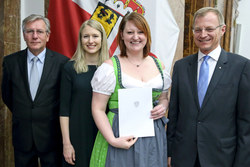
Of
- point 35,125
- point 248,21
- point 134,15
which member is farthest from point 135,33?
point 248,21

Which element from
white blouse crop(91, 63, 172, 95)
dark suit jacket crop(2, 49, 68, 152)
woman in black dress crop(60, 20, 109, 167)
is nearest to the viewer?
white blouse crop(91, 63, 172, 95)

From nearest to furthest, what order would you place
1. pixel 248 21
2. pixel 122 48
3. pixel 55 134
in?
pixel 122 48 → pixel 55 134 → pixel 248 21

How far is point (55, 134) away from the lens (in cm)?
204

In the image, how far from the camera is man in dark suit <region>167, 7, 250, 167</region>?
1487mm

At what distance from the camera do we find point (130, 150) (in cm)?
152

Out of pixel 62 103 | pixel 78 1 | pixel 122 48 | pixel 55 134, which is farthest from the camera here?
pixel 78 1

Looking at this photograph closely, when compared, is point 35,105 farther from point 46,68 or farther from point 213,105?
point 213,105

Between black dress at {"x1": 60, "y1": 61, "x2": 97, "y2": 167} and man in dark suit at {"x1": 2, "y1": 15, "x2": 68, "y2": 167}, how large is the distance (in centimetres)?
17

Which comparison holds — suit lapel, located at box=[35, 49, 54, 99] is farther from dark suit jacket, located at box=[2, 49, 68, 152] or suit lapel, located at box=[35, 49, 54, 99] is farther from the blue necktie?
the blue necktie

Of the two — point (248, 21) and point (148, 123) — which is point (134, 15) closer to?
point (148, 123)

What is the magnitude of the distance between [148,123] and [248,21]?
7.48 meters

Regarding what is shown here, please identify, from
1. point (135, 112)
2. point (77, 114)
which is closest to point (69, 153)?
point (77, 114)

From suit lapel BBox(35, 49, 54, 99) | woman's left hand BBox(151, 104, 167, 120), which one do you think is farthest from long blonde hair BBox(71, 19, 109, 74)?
woman's left hand BBox(151, 104, 167, 120)

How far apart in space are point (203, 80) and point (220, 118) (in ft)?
0.82
